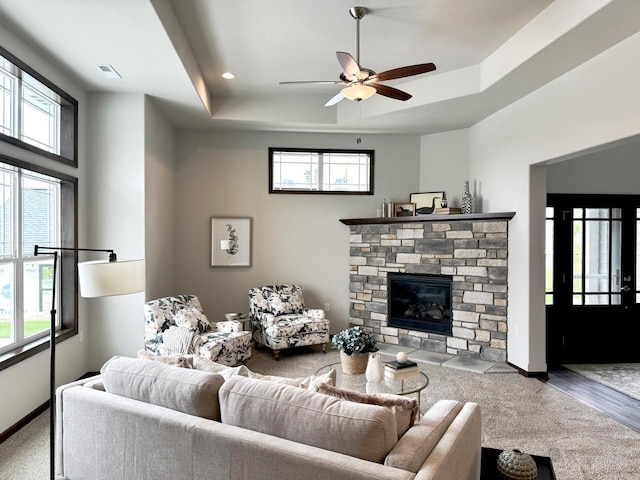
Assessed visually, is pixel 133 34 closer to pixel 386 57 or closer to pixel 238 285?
pixel 386 57

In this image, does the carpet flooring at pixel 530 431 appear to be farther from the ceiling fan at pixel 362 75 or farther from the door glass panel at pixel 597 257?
the ceiling fan at pixel 362 75

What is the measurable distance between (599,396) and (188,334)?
402 centimetres

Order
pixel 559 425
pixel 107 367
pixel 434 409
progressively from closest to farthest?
1. pixel 434 409
2. pixel 107 367
3. pixel 559 425

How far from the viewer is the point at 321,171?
6344mm

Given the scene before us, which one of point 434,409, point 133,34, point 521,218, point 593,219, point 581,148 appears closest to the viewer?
point 434,409

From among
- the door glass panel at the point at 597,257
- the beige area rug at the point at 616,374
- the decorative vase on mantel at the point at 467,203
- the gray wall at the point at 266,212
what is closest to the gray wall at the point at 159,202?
the gray wall at the point at 266,212

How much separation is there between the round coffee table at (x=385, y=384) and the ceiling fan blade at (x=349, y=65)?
7.42 ft

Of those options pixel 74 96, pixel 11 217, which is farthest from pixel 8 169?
pixel 74 96

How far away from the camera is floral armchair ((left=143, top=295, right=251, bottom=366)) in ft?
13.8

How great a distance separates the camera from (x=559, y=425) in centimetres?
339

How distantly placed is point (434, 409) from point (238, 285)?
176 inches

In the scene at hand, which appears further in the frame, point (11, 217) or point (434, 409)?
point (11, 217)

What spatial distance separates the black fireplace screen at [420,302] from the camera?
5.55 meters

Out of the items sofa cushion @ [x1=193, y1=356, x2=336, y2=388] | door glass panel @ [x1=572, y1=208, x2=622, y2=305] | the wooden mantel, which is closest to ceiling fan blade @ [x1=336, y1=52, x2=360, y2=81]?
sofa cushion @ [x1=193, y1=356, x2=336, y2=388]
